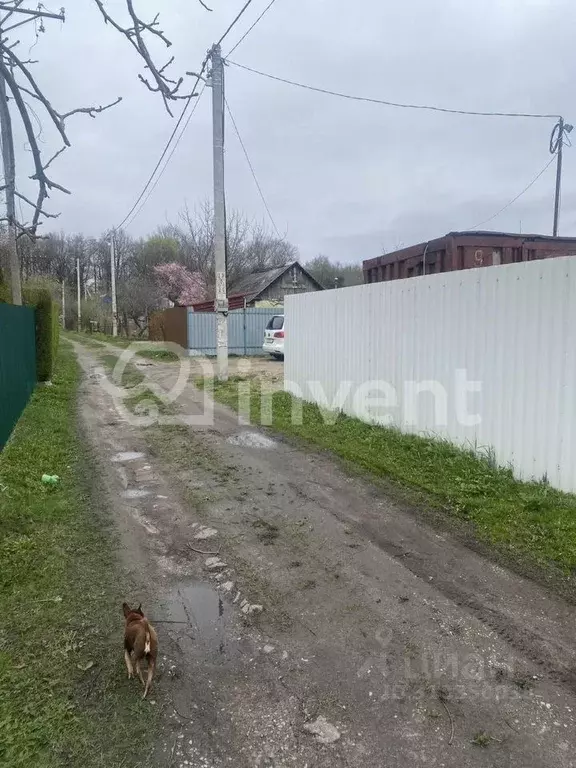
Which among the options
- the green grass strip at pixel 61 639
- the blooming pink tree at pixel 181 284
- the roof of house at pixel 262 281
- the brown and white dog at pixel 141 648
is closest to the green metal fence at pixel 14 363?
the green grass strip at pixel 61 639

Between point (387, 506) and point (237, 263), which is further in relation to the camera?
point (237, 263)

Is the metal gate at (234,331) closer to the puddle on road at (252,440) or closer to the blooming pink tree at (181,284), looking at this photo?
the puddle on road at (252,440)

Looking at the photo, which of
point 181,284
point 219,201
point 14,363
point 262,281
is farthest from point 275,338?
point 181,284

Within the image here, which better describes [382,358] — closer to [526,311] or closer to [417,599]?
[526,311]

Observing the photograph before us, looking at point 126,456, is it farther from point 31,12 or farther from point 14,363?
point 31,12

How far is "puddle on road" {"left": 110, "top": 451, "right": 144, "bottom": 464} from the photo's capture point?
239 inches

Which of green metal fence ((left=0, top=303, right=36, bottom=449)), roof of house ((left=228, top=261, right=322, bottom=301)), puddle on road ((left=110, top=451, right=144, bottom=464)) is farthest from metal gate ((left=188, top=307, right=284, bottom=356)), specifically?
puddle on road ((left=110, top=451, right=144, bottom=464))

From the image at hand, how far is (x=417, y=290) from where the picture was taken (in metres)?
6.10

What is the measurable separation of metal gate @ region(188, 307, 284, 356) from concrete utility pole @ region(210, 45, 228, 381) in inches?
316

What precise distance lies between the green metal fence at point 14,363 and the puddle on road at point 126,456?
137 centimetres

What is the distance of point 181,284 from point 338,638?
131 ft

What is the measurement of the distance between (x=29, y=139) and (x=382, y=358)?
493 cm

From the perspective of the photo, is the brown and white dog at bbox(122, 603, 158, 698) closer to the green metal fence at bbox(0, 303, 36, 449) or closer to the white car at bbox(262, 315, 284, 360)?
the green metal fence at bbox(0, 303, 36, 449)

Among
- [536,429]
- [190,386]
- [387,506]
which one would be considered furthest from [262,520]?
[190,386]
